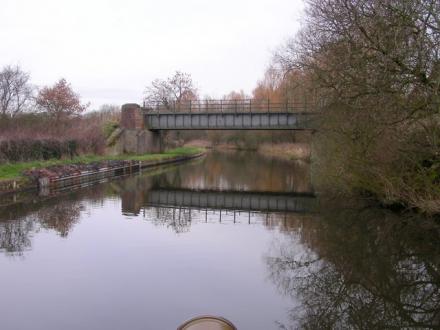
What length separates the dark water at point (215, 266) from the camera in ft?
25.4

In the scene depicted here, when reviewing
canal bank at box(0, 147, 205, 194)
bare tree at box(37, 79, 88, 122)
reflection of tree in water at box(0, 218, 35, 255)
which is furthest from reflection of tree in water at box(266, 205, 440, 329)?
bare tree at box(37, 79, 88, 122)

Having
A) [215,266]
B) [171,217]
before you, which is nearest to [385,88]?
[215,266]

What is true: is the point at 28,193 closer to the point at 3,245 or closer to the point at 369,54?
the point at 3,245

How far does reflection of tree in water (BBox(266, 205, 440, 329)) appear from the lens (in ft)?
25.7

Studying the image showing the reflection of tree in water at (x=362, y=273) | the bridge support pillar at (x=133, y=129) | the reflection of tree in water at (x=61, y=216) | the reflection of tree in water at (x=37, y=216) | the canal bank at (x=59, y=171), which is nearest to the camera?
the reflection of tree in water at (x=362, y=273)

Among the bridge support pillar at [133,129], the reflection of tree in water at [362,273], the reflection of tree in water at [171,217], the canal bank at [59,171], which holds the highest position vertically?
the bridge support pillar at [133,129]

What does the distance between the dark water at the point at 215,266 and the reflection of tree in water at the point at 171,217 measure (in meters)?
0.04

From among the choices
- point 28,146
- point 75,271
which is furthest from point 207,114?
point 75,271

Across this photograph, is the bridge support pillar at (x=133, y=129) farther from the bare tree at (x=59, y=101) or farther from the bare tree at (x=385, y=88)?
the bare tree at (x=385, y=88)

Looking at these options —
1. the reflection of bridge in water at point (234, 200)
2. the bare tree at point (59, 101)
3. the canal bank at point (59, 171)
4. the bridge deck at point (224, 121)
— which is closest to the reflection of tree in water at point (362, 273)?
the reflection of bridge in water at point (234, 200)

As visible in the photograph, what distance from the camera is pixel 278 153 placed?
55.9 metres

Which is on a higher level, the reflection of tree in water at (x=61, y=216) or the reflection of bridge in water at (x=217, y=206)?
the reflection of tree in water at (x=61, y=216)

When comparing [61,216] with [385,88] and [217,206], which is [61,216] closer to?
[217,206]

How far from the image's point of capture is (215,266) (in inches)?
411
